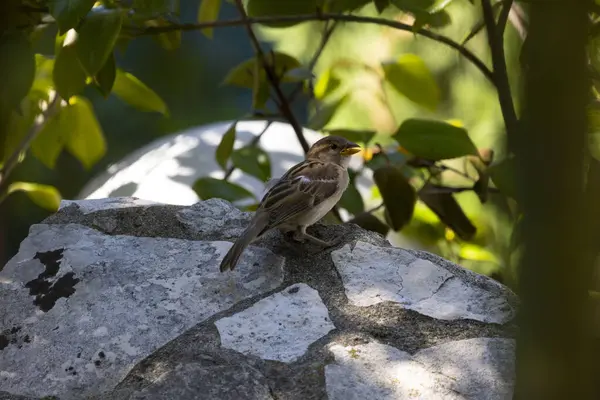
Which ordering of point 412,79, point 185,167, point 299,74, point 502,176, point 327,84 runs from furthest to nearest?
point 185,167
point 327,84
point 412,79
point 299,74
point 502,176

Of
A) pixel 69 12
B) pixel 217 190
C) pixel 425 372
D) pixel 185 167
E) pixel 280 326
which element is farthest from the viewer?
pixel 185 167

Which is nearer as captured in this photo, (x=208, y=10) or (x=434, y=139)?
(x=434, y=139)

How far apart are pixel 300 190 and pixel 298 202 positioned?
0.07 m

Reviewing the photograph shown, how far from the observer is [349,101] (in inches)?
194

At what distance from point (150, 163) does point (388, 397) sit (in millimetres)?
2807

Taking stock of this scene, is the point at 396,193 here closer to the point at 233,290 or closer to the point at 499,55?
the point at 499,55

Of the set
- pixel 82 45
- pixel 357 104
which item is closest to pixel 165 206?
Answer: pixel 82 45

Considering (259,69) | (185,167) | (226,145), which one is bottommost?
(185,167)

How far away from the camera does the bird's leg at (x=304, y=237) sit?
2514mm

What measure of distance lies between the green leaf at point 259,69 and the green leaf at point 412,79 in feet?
1.40

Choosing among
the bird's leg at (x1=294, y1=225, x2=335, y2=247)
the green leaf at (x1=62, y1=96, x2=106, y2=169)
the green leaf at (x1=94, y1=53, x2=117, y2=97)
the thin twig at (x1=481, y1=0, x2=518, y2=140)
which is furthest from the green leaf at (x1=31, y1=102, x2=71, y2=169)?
the thin twig at (x1=481, y1=0, x2=518, y2=140)

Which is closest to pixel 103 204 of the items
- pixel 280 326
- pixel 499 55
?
pixel 280 326

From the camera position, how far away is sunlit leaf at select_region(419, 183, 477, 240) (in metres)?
3.44

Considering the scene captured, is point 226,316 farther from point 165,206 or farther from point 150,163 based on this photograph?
point 150,163
